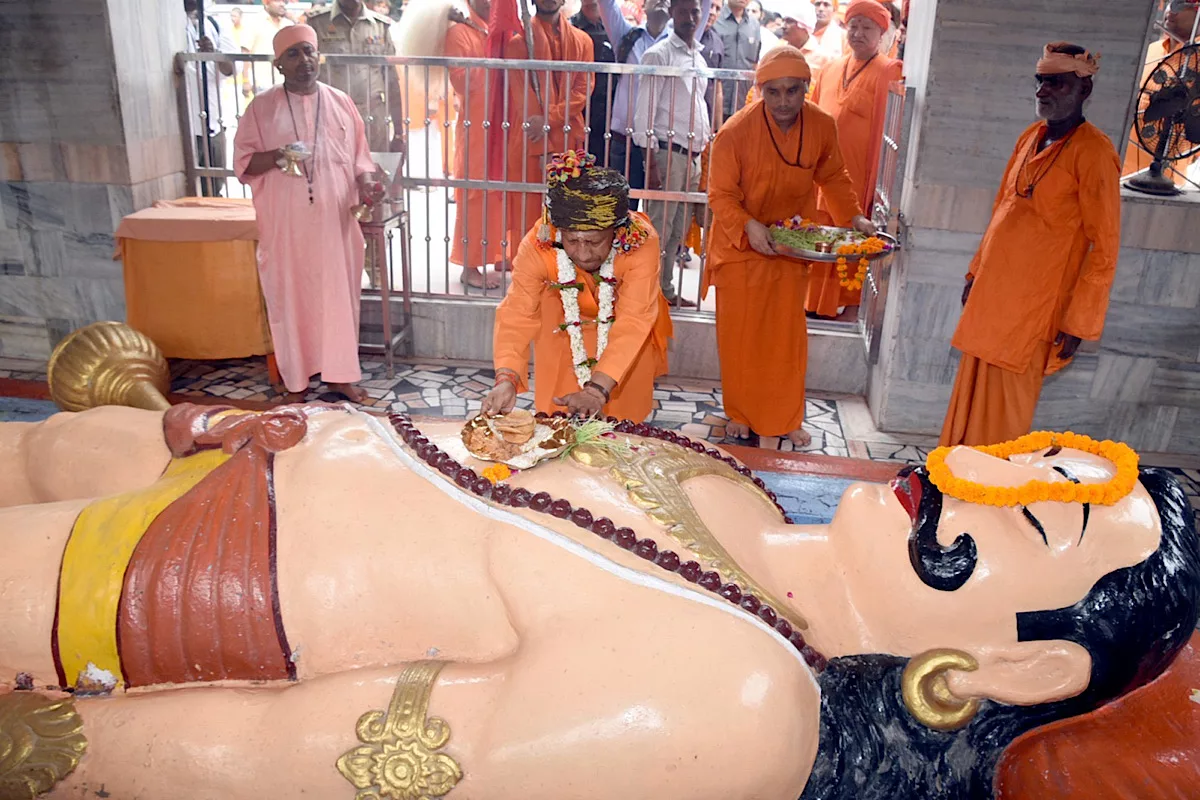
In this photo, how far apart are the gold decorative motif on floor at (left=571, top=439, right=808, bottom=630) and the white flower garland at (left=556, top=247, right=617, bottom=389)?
4.24 feet

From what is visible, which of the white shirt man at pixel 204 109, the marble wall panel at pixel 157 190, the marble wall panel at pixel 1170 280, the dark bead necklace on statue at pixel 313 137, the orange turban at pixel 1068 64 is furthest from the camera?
the white shirt man at pixel 204 109

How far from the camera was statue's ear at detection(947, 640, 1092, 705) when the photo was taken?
1.85m

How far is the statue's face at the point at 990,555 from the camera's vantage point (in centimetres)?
187

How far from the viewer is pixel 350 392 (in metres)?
5.24

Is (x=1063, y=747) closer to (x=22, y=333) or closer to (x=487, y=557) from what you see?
(x=487, y=557)

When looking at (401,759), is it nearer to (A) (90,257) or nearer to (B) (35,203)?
(A) (90,257)

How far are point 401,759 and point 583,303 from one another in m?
2.26

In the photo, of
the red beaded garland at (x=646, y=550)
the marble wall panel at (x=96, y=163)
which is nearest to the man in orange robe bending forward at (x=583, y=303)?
the red beaded garland at (x=646, y=550)

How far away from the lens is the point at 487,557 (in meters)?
1.92

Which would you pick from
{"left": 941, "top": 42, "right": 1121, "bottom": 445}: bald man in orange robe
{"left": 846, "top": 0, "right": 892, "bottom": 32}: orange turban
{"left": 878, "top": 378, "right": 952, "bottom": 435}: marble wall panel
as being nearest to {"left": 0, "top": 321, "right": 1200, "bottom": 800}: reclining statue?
{"left": 941, "top": 42, "right": 1121, "bottom": 445}: bald man in orange robe

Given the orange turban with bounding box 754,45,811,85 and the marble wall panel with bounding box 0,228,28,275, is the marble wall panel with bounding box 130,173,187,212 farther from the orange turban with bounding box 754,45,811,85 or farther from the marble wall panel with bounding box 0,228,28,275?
the orange turban with bounding box 754,45,811,85

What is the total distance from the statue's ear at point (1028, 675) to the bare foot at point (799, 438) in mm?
3060

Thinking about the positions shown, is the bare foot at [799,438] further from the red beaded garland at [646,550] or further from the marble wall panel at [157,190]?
the marble wall panel at [157,190]

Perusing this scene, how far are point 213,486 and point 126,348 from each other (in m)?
1.57
